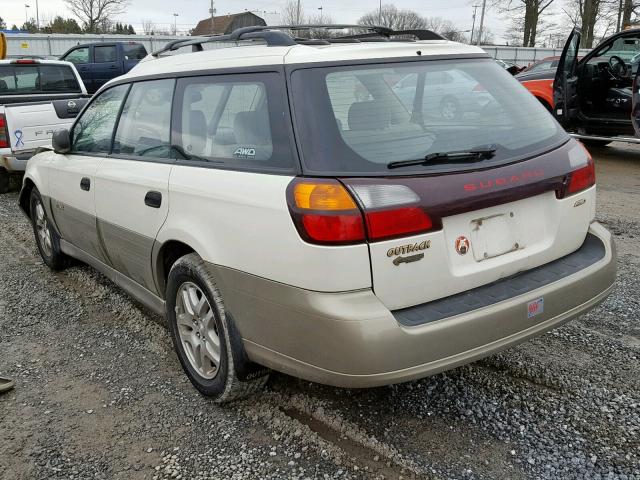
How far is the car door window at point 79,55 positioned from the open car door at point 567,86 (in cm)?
1524

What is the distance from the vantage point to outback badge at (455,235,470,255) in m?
2.47

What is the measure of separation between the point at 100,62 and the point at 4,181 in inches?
468

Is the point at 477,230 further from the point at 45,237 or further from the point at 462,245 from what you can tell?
the point at 45,237

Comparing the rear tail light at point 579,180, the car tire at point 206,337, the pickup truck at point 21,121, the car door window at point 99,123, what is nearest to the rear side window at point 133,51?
the pickup truck at point 21,121

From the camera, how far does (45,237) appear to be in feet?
17.0

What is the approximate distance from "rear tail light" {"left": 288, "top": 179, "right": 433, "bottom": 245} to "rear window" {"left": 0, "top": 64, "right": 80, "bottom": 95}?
8.33m

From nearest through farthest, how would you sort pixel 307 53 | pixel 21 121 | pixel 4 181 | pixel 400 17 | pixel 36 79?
pixel 307 53, pixel 21 121, pixel 4 181, pixel 36 79, pixel 400 17

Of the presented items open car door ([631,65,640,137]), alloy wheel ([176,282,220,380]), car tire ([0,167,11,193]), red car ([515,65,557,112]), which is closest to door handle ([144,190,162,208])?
alloy wheel ([176,282,220,380])

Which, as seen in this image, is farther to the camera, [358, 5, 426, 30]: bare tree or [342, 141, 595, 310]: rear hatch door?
[358, 5, 426, 30]: bare tree

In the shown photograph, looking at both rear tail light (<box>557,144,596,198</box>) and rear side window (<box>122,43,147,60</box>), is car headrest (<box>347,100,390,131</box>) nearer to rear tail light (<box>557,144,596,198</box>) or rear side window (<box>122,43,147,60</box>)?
rear tail light (<box>557,144,596,198</box>)

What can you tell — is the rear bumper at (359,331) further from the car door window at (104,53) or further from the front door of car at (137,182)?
the car door window at (104,53)

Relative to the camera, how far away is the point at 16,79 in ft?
29.7

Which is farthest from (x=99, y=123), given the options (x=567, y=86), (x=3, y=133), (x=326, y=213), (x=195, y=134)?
(x=567, y=86)

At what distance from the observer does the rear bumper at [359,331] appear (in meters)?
2.28
